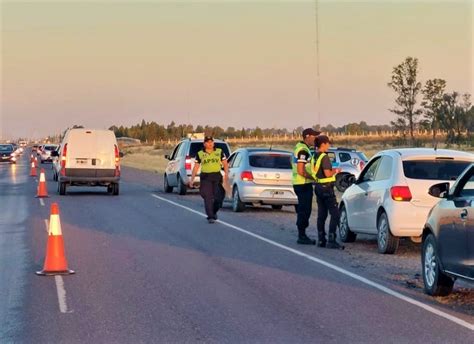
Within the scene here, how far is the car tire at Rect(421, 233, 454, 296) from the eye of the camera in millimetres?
10430

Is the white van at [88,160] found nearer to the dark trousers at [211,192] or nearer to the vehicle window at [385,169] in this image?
the dark trousers at [211,192]

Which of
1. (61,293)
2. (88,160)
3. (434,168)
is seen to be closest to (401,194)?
(434,168)

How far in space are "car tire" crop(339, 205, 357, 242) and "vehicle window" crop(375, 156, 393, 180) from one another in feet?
5.23

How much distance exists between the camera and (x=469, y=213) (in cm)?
955

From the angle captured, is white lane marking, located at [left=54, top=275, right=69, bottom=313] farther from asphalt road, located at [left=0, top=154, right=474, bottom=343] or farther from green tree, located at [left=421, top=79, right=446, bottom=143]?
green tree, located at [left=421, top=79, right=446, bottom=143]

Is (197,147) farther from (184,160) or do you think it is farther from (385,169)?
(385,169)

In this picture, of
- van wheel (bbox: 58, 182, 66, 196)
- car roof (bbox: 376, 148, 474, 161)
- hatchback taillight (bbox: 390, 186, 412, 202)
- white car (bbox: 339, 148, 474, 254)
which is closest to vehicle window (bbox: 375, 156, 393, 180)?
white car (bbox: 339, 148, 474, 254)

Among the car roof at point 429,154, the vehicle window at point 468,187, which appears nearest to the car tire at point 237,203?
the car roof at point 429,154

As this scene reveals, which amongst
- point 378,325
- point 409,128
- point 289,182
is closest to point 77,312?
point 378,325

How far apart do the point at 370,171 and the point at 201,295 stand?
6.08 metres

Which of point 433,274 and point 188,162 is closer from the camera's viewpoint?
point 433,274

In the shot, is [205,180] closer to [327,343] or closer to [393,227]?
[393,227]

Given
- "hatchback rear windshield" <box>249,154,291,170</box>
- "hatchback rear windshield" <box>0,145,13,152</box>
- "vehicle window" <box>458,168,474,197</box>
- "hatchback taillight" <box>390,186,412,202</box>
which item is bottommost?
"hatchback rear windshield" <box>0,145,13,152</box>

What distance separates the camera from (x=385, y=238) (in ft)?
47.6
